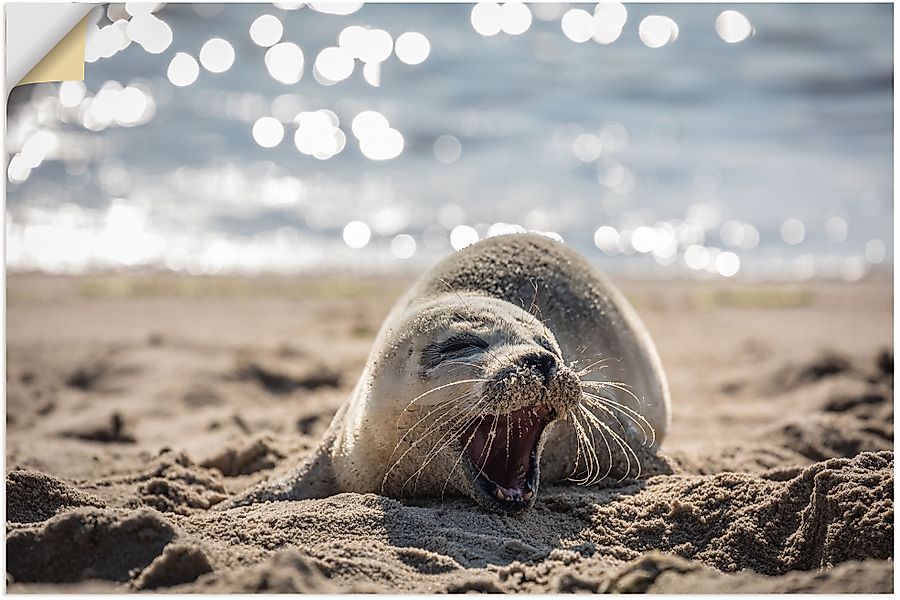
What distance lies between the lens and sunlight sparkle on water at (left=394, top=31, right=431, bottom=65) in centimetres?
1828

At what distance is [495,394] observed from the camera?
3.29 meters

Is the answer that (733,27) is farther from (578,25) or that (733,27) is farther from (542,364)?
(542,364)

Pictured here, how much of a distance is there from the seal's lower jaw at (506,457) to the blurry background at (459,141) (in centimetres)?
859

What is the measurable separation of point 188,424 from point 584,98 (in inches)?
495

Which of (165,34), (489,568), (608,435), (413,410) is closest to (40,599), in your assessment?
(489,568)

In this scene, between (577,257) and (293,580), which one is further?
(577,257)

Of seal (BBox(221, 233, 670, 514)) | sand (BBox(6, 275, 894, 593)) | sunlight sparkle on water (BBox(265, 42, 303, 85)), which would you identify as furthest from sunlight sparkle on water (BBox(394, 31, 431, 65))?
seal (BBox(221, 233, 670, 514))

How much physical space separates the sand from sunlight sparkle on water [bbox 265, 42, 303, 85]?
323 inches

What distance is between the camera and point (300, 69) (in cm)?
1797

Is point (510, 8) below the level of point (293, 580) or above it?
above

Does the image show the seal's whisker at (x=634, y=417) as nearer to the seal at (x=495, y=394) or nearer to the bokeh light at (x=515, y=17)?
the seal at (x=495, y=394)

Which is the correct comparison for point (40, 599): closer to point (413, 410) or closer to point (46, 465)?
A: point (413, 410)

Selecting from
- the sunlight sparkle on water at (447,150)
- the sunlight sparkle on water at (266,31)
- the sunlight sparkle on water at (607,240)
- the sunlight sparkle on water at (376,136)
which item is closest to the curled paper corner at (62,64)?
the sunlight sparkle on water at (607,240)

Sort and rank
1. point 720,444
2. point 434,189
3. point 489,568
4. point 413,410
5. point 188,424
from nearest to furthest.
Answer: point 489,568, point 413,410, point 720,444, point 188,424, point 434,189
